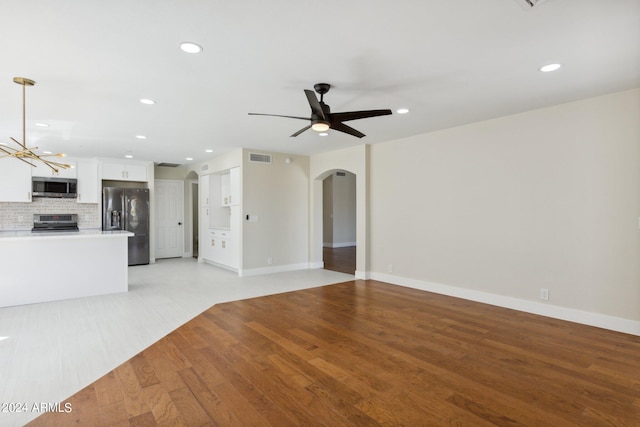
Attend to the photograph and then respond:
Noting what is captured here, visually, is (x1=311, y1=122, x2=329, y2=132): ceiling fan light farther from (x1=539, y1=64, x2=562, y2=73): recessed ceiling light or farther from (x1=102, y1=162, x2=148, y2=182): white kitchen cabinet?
(x1=102, y1=162, x2=148, y2=182): white kitchen cabinet

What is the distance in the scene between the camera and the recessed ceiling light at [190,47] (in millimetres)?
2453

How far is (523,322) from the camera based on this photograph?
3.80 meters

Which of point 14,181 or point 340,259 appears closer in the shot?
point 14,181

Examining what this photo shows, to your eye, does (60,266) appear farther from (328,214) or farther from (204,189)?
(328,214)

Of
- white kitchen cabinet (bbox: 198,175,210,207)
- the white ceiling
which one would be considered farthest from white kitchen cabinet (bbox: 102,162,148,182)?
the white ceiling

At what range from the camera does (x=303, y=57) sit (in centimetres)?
270

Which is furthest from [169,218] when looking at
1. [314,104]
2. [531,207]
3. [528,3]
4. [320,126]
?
[528,3]

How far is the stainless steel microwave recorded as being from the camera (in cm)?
689

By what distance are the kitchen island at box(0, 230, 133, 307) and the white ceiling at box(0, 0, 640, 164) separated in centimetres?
171

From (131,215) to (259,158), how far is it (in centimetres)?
353

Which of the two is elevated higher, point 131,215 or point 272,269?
point 131,215

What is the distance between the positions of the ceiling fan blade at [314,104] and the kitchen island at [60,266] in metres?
3.93

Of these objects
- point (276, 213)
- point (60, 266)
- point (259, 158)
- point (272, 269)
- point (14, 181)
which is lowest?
point (272, 269)

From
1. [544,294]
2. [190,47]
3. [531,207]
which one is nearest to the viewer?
[190,47]
